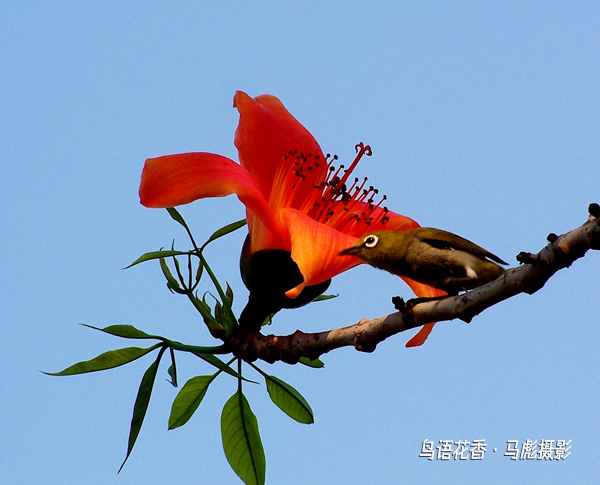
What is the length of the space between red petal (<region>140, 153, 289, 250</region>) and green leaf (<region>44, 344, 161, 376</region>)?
1.54 ft

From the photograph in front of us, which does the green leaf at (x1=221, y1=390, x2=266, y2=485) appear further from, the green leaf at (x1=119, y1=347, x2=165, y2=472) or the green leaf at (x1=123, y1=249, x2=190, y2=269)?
the green leaf at (x1=123, y1=249, x2=190, y2=269)

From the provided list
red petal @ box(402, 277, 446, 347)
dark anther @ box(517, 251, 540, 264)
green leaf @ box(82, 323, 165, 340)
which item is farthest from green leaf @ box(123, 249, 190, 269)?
dark anther @ box(517, 251, 540, 264)

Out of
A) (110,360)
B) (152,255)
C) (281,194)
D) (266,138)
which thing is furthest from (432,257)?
(110,360)

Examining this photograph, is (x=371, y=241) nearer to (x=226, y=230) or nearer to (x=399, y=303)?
(x=399, y=303)

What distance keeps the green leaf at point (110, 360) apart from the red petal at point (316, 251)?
55 centimetres

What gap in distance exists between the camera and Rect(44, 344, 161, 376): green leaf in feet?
6.93

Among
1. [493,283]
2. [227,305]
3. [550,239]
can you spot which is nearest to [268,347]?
[227,305]

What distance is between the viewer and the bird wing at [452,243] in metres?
1.74

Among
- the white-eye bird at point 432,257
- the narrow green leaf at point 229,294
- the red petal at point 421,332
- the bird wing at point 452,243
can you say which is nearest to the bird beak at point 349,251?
the white-eye bird at point 432,257

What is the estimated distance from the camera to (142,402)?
2.09m

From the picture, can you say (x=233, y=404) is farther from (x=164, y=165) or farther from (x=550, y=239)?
(x=550, y=239)

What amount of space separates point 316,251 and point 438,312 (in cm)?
36

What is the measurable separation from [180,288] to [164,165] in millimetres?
424

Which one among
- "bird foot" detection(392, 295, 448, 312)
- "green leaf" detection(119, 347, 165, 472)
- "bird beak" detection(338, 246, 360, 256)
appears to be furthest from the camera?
"green leaf" detection(119, 347, 165, 472)
